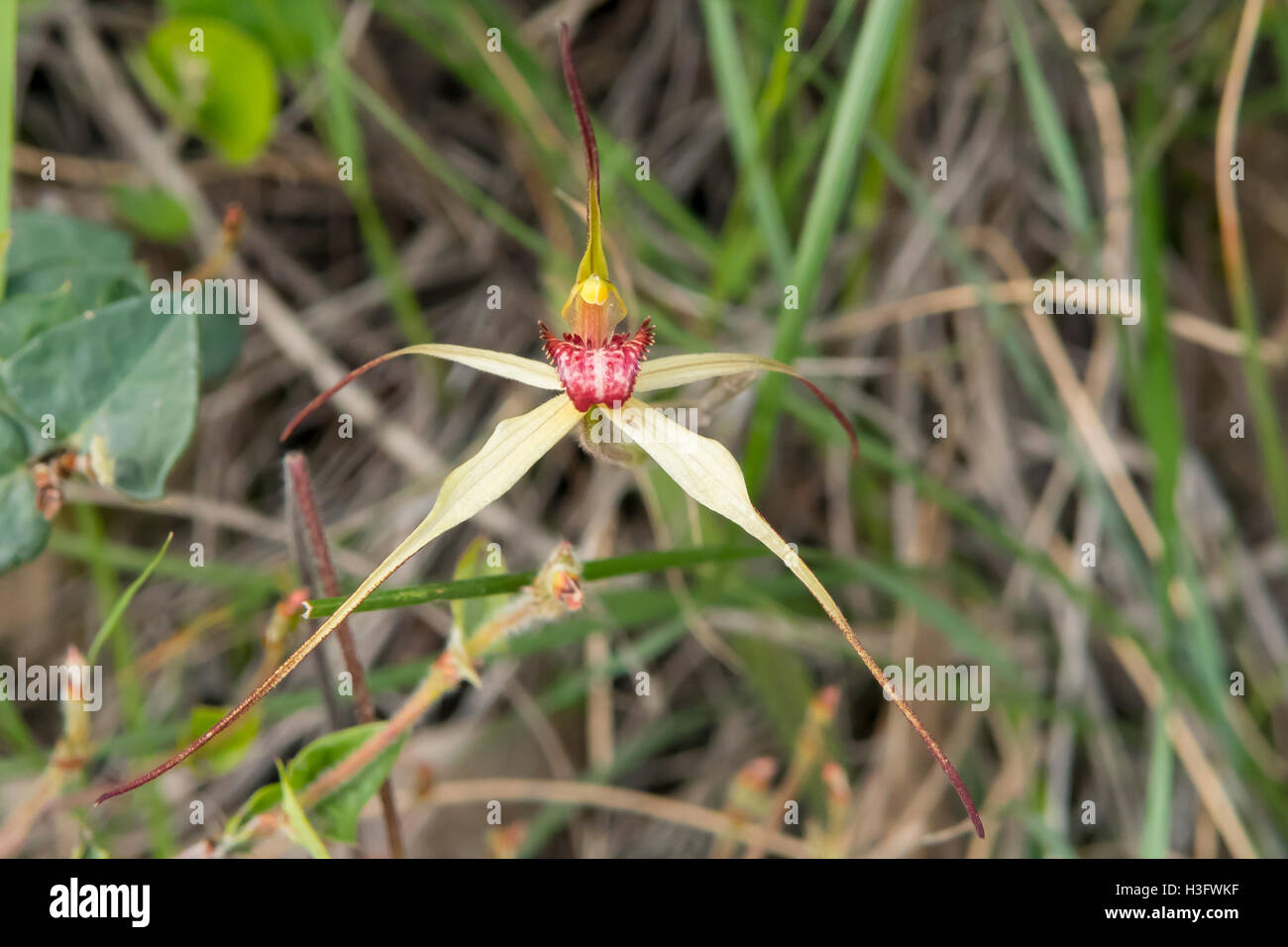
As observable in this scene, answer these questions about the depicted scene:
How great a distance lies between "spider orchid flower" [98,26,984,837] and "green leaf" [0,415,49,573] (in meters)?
0.25

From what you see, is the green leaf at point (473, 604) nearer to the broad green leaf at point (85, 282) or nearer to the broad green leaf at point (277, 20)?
the broad green leaf at point (85, 282)

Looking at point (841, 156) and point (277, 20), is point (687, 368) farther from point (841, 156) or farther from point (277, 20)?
point (277, 20)

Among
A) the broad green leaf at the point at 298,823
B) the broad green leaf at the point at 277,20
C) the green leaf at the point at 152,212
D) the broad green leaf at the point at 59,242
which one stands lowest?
the broad green leaf at the point at 298,823

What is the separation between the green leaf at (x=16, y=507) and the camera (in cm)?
74

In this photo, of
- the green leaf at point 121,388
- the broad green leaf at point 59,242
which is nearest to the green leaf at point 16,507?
the green leaf at point 121,388

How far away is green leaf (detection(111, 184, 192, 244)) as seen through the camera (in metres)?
1.25

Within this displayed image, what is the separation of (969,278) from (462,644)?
2.39 feet

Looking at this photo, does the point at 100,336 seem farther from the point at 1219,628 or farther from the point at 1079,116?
the point at 1219,628

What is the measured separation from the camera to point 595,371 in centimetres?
65

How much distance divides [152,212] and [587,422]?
2.92 feet
